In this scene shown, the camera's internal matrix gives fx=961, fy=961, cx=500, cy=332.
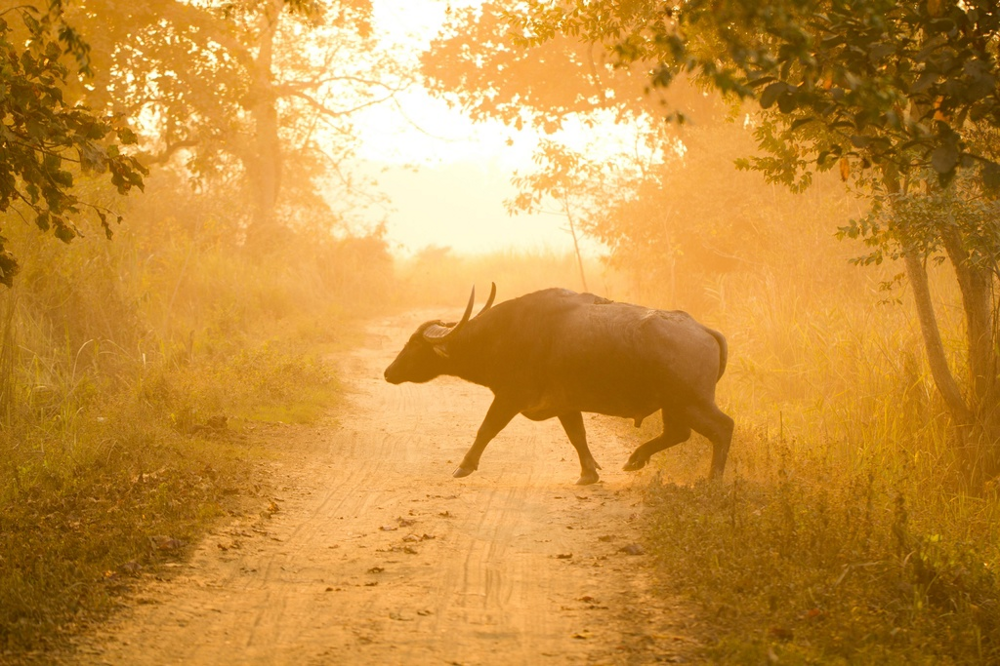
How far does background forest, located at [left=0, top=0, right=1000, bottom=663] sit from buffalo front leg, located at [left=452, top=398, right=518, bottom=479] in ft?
5.00

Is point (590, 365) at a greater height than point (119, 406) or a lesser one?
greater

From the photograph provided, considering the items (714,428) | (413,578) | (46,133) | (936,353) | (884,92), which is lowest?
(413,578)

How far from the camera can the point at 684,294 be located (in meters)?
16.5

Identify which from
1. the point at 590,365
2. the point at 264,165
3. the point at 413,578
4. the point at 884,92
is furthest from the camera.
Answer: the point at 264,165

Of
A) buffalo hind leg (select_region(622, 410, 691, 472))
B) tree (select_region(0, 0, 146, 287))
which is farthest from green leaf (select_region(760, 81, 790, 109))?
buffalo hind leg (select_region(622, 410, 691, 472))

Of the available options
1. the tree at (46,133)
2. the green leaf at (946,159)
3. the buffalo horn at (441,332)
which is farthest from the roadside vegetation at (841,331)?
the tree at (46,133)

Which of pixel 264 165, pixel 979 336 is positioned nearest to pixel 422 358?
pixel 979 336

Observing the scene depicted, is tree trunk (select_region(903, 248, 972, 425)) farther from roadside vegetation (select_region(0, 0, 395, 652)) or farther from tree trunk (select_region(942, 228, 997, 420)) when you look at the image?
roadside vegetation (select_region(0, 0, 395, 652))

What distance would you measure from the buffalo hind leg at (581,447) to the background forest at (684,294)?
2.51 ft

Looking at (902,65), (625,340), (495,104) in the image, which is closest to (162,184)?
(495,104)

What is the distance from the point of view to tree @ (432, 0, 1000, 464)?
3.39 meters

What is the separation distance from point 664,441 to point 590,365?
0.84 m

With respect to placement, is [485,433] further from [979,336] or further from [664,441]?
[979,336]

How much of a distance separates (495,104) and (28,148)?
1480 centimetres
